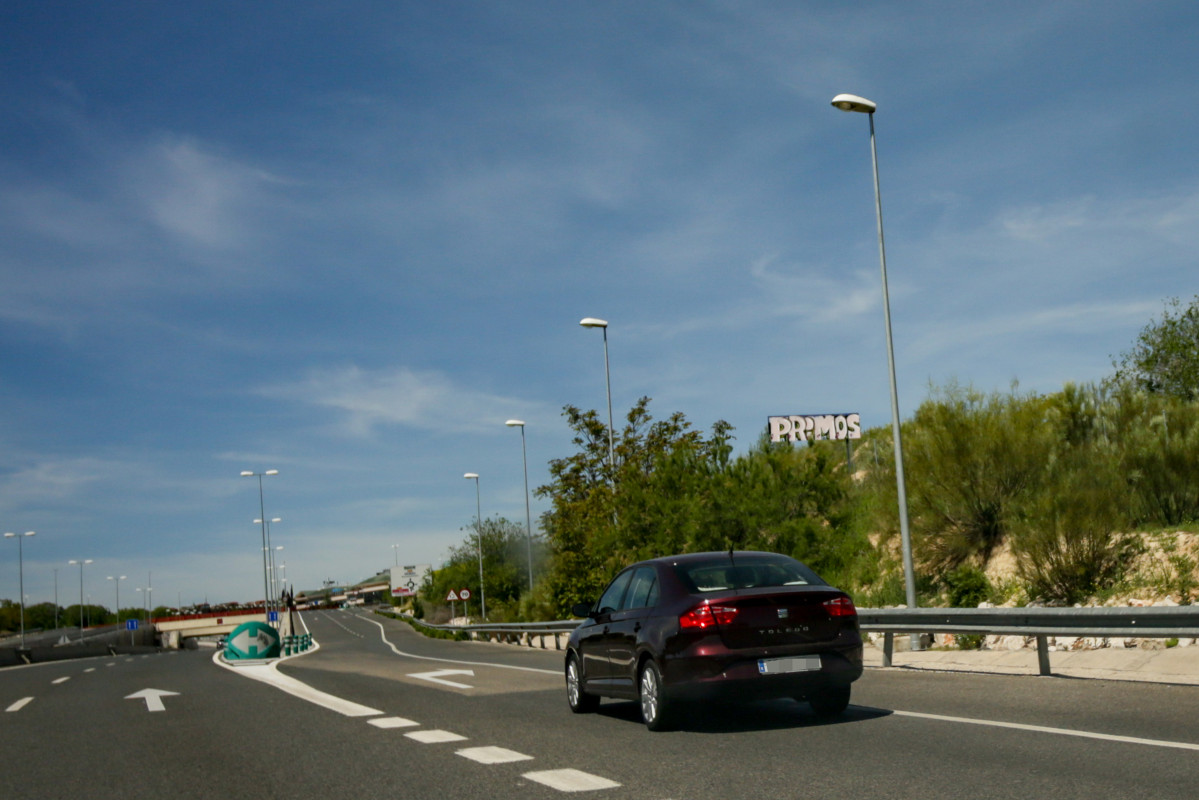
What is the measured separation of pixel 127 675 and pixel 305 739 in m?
17.8

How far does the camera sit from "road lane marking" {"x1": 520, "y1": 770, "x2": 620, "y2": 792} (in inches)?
285

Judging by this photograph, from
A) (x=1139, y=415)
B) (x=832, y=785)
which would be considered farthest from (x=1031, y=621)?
(x=1139, y=415)

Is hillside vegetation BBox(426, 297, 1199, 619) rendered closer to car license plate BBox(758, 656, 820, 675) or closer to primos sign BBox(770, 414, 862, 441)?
car license plate BBox(758, 656, 820, 675)

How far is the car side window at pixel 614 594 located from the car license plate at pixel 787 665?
7.40 feet

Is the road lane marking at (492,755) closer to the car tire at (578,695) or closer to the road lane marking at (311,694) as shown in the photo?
the car tire at (578,695)

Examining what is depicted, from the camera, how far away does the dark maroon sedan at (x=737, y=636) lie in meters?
9.52

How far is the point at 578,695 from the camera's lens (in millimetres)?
12094

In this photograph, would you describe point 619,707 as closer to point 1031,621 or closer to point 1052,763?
point 1031,621

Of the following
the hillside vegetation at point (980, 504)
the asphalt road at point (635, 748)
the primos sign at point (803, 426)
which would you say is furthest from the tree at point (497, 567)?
the asphalt road at point (635, 748)

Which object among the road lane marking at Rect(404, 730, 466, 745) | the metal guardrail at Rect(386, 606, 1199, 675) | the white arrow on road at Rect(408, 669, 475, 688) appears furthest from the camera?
the white arrow on road at Rect(408, 669, 475, 688)

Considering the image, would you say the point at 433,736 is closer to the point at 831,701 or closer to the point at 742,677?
the point at 742,677

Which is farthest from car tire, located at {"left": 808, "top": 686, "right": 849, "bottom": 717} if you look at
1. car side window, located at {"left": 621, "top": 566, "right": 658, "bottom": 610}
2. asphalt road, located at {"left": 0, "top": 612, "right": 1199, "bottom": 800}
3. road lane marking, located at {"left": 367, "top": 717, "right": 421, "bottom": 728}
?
road lane marking, located at {"left": 367, "top": 717, "right": 421, "bottom": 728}

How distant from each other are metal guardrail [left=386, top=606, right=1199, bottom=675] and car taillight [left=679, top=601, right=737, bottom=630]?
343cm

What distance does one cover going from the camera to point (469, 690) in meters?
16.0
